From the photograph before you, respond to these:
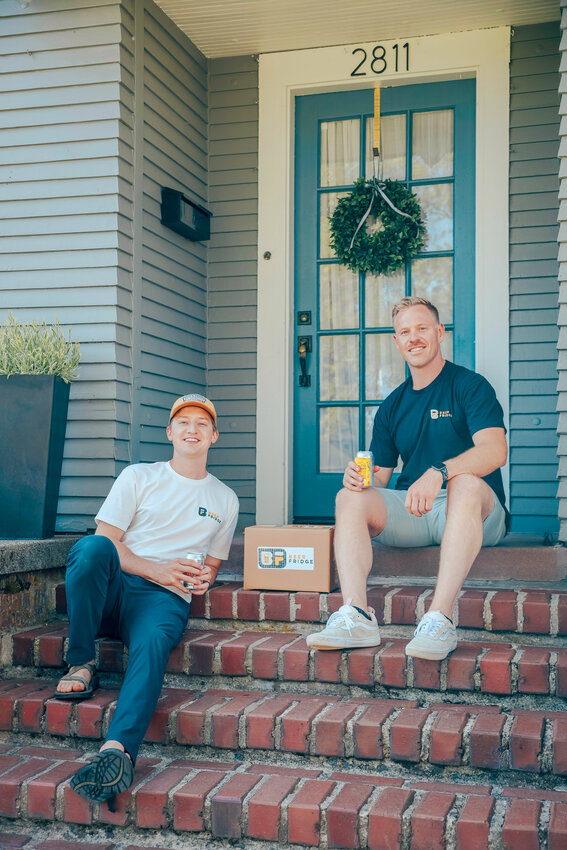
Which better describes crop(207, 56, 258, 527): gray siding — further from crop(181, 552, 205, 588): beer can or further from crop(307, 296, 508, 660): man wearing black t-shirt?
crop(181, 552, 205, 588): beer can

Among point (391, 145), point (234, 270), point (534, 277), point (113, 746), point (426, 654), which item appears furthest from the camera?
point (234, 270)

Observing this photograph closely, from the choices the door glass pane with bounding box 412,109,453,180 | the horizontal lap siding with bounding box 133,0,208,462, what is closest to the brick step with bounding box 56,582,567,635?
the horizontal lap siding with bounding box 133,0,208,462

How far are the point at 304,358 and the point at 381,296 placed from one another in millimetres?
514

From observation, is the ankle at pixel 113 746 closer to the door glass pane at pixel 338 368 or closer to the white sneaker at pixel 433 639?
the white sneaker at pixel 433 639

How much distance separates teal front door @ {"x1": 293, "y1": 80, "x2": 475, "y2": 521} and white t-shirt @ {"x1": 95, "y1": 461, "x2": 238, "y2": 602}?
1.45 meters

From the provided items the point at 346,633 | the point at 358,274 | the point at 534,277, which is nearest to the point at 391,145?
the point at 358,274

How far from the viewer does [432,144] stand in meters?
4.39

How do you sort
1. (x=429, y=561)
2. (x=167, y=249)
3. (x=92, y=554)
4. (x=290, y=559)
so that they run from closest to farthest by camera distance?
(x=92, y=554), (x=290, y=559), (x=429, y=561), (x=167, y=249)

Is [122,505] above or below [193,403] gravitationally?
below

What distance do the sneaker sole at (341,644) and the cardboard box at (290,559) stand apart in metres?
0.39

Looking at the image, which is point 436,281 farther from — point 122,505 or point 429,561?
point 122,505

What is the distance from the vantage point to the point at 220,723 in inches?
100

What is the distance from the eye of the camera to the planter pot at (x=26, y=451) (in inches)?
136

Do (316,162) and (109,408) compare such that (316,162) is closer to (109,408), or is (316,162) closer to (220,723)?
(109,408)
